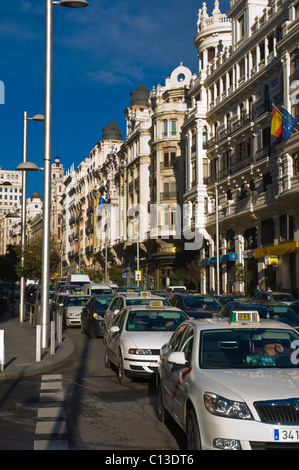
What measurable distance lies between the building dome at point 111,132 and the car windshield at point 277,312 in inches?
3418

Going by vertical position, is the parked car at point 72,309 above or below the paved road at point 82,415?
above

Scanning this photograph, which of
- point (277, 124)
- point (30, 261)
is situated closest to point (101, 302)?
point (30, 261)

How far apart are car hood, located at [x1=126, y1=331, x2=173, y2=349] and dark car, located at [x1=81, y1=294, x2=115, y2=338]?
370 inches

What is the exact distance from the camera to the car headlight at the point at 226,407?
531cm

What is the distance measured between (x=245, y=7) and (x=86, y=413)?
41.9 m

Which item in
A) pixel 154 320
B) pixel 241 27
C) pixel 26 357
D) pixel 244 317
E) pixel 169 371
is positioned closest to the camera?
pixel 244 317

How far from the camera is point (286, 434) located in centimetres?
517

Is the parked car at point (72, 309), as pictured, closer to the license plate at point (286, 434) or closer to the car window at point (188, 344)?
the car window at point (188, 344)

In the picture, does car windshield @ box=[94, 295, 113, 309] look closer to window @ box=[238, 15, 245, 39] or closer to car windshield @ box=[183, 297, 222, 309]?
car windshield @ box=[183, 297, 222, 309]

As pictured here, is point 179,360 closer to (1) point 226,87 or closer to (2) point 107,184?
(1) point 226,87

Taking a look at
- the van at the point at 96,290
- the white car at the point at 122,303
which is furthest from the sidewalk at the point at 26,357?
the van at the point at 96,290

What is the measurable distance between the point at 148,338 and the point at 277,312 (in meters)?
5.60

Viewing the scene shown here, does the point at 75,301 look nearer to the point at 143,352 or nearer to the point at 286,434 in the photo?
the point at 143,352
